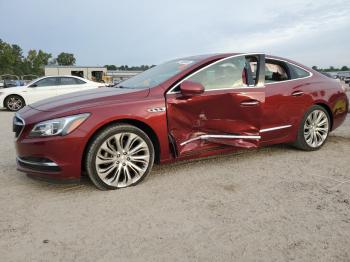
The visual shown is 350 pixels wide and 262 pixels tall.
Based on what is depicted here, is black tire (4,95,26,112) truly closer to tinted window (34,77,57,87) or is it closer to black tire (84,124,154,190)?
tinted window (34,77,57,87)

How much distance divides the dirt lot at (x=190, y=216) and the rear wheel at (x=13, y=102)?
8774 millimetres

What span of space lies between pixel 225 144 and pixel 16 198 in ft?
7.74

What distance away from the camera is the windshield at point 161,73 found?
154 inches

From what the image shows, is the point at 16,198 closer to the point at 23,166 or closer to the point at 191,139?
the point at 23,166

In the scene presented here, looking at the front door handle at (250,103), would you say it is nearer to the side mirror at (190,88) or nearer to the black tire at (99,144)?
the side mirror at (190,88)

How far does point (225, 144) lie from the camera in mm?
3977

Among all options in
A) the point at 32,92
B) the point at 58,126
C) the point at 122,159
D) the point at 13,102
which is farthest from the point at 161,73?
the point at 13,102

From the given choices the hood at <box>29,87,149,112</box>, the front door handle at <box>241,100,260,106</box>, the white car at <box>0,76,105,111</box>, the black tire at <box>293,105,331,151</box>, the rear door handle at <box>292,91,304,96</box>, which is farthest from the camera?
the white car at <box>0,76,105,111</box>

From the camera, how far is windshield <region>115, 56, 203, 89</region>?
391 centimetres

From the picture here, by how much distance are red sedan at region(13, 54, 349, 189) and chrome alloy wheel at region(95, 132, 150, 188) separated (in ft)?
0.03

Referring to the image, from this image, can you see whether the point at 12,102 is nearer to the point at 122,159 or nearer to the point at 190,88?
the point at 122,159

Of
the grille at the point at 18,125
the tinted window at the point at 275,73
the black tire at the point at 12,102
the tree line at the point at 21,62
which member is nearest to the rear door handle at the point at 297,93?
the tinted window at the point at 275,73

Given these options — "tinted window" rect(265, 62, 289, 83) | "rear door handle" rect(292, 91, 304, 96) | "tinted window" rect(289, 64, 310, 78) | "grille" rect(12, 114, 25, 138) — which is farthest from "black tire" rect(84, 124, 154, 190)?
"tinted window" rect(289, 64, 310, 78)

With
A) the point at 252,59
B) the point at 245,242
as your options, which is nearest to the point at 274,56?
the point at 252,59
